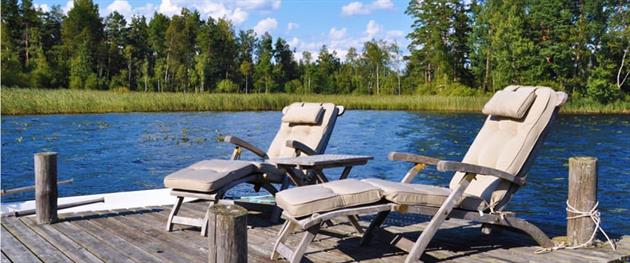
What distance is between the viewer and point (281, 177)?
4.52 metres

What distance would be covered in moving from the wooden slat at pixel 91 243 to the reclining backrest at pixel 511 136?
2156 mm

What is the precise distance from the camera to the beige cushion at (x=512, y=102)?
152 inches

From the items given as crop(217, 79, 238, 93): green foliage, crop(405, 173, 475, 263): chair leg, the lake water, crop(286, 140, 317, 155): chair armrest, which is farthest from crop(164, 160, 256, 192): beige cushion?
crop(217, 79, 238, 93): green foliage

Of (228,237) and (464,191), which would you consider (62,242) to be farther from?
(464,191)

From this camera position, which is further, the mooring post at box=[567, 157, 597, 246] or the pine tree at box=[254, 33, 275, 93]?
the pine tree at box=[254, 33, 275, 93]

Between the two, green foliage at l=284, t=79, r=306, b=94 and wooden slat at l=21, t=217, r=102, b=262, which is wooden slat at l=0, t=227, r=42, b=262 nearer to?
wooden slat at l=21, t=217, r=102, b=262

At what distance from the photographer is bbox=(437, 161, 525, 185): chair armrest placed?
10.2 ft

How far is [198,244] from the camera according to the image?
12.1ft

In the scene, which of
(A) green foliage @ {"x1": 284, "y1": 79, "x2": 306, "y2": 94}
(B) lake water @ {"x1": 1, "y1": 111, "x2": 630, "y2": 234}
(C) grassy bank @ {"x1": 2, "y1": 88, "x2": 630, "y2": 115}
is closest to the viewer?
(B) lake water @ {"x1": 1, "y1": 111, "x2": 630, "y2": 234}

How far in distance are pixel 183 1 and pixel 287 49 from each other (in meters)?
9.17

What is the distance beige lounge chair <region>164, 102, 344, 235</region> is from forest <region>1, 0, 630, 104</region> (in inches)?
1124

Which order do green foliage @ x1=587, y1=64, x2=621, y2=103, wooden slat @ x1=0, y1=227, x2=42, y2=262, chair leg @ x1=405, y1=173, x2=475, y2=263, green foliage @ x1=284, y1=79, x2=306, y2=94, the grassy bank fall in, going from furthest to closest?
green foliage @ x1=284, y1=79, x2=306, y2=94, green foliage @ x1=587, y1=64, x2=621, y2=103, the grassy bank, wooden slat @ x1=0, y1=227, x2=42, y2=262, chair leg @ x1=405, y1=173, x2=475, y2=263

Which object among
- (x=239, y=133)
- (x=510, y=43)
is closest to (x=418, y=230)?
(x=239, y=133)

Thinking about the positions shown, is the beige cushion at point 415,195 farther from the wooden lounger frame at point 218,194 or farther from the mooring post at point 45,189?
the mooring post at point 45,189
